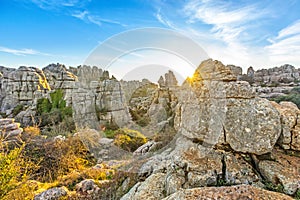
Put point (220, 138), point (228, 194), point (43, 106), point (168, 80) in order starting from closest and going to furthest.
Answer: point (228, 194) < point (220, 138) < point (168, 80) < point (43, 106)

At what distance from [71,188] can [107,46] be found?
598 centimetres

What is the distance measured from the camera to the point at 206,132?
4.37 meters

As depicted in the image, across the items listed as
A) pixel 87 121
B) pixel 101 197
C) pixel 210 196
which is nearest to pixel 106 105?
pixel 87 121

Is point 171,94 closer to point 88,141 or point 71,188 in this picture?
point 88,141

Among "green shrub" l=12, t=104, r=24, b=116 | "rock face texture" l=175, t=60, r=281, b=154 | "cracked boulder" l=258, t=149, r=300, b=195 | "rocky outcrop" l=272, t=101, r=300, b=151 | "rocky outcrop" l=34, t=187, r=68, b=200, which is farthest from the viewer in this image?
"green shrub" l=12, t=104, r=24, b=116

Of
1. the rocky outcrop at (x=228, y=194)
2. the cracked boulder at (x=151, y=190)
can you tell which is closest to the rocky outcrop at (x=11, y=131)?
the cracked boulder at (x=151, y=190)

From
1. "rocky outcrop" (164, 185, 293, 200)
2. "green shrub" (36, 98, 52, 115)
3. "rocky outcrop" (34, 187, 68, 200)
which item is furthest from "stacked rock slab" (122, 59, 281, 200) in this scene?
"green shrub" (36, 98, 52, 115)

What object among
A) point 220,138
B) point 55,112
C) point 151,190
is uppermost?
point 220,138

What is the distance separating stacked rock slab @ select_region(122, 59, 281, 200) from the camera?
3.82 meters

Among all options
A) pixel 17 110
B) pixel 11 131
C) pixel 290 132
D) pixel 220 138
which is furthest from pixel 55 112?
pixel 290 132

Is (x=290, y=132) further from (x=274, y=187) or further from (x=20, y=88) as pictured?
(x=20, y=88)

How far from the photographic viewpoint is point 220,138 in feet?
13.7

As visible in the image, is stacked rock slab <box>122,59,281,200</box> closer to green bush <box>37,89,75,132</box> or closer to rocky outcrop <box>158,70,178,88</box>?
green bush <box>37,89,75,132</box>

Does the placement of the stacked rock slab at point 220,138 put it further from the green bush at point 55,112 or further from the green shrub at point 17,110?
the green shrub at point 17,110
